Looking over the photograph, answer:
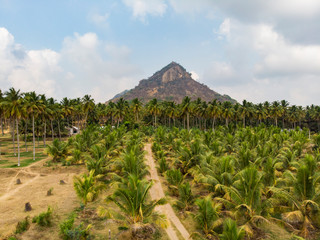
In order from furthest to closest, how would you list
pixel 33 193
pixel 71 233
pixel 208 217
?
pixel 33 193
pixel 208 217
pixel 71 233

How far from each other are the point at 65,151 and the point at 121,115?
3444 centimetres

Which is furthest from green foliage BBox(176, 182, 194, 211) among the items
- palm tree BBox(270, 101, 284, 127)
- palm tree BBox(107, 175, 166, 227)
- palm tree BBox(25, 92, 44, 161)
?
palm tree BBox(270, 101, 284, 127)

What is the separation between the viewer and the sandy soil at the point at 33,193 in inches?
688

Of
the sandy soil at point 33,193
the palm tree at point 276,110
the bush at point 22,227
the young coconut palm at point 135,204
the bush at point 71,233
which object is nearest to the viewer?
the bush at point 71,233

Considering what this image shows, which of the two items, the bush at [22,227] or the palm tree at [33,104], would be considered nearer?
the bush at [22,227]

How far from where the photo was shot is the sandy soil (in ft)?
57.3

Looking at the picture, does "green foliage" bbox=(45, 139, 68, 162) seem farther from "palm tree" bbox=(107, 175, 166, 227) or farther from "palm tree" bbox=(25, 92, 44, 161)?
"palm tree" bbox=(107, 175, 166, 227)

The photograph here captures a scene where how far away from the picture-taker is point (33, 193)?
24031 mm

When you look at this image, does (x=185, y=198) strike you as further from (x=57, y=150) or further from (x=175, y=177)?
(x=57, y=150)

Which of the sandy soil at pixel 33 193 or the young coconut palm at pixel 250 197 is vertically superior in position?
the young coconut palm at pixel 250 197

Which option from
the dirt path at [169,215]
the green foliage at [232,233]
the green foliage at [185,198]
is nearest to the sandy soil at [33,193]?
the dirt path at [169,215]

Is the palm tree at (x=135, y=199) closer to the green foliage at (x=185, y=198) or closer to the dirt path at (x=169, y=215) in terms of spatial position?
the dirt path at (x=169, y=215)

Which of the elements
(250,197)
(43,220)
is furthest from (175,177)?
(43,220)

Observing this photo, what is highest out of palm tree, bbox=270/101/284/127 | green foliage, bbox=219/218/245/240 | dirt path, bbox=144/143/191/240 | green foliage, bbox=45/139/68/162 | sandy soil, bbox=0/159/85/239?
palm tree, bbox=270/101/284/127
